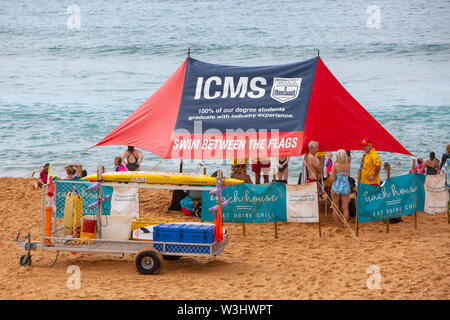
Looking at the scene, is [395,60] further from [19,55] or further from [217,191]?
[217,191]

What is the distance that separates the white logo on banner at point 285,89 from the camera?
1261 centimetres

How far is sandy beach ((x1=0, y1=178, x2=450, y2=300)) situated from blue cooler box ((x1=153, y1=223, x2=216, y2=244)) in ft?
1.93

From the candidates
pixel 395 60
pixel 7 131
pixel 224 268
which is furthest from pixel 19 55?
pixel 224 268

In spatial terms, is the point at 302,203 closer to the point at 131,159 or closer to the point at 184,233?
the point at 184,233

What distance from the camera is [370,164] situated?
473 inches

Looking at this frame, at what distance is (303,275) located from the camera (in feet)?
30.5

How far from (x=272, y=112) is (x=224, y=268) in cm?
404

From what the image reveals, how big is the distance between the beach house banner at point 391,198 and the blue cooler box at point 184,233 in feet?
11.5

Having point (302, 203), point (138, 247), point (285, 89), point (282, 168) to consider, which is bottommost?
point (138, 247)

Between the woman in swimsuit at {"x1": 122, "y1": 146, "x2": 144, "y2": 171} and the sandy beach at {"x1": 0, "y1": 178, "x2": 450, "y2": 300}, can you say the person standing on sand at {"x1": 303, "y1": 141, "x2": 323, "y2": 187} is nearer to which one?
the sandy beach at {"x1": 0, "y1": 178, "x2": 450, "y2": 300}

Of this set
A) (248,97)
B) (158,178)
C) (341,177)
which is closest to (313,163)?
(341,177)

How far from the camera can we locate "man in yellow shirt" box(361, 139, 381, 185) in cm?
1199

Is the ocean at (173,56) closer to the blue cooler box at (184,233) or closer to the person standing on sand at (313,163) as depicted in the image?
the person standing on sand at (313,163)

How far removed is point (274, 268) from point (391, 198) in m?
3.34
